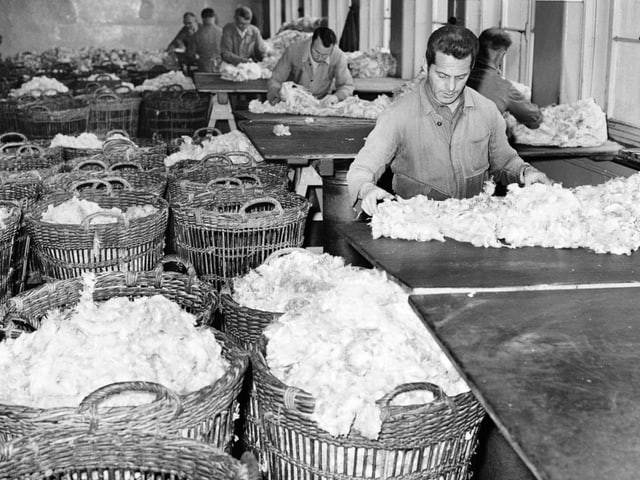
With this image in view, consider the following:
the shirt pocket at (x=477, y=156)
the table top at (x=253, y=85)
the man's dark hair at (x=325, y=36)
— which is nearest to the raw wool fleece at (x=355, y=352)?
the shirt pocket at (x=477, y=156)

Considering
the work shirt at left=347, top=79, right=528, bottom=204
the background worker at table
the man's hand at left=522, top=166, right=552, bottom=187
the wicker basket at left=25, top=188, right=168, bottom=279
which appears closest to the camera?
the man's hand at left=522, top=166, right=552, bottom=187

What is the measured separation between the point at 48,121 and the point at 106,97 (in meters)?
1.52

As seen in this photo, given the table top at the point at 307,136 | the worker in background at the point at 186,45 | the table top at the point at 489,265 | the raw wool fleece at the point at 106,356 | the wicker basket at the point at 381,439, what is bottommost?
the wicker basket at the point at 381,439

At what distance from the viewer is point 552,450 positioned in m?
1.30

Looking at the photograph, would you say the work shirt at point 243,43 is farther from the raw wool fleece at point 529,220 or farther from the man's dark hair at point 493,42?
the raw wool fleece at point 529,220

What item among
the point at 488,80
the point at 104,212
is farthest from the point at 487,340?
the point at 488,80

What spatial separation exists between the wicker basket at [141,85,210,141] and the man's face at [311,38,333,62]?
5.72 feet

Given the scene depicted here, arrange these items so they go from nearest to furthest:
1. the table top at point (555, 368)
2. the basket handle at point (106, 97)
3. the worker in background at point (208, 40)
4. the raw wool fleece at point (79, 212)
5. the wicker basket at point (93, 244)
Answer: the table top at point (555, 368) → the wicker basket at point (93, 244) → the raw wool fleece at point (79, 212) → the basket handle at point (106, 97) → the worker in background at point (208, 40)

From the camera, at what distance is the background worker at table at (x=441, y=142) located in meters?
3.14

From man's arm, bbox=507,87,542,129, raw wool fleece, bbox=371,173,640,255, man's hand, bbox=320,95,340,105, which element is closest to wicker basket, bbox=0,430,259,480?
raw wool fleece, bbox=371,173,640,255

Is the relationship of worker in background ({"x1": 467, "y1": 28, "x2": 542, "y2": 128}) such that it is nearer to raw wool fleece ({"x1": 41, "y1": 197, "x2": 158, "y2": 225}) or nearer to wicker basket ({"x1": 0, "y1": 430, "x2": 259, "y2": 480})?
raw wool fleece ({"x1": 41, "y1": 197, "x2": 158, "y2": 225})

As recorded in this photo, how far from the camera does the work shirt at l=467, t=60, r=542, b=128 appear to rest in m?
4.54

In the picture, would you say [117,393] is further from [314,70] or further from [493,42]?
[314,70]

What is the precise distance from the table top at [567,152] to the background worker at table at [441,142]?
0.78m
